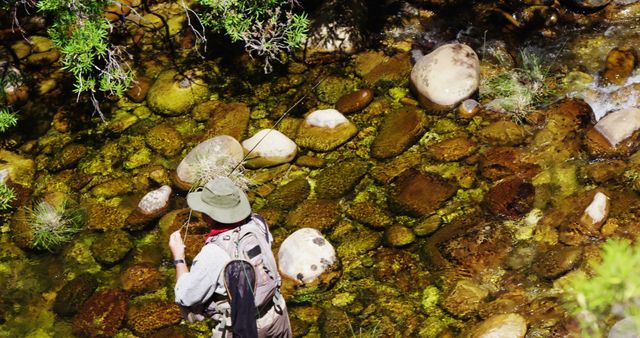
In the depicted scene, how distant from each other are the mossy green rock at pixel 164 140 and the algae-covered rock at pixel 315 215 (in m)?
1.75

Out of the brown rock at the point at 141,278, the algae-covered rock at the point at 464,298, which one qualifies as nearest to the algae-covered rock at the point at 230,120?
the brown rock at the point at 141,278

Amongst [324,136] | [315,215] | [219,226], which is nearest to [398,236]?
[315,215]

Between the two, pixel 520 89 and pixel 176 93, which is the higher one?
pixel 520 89

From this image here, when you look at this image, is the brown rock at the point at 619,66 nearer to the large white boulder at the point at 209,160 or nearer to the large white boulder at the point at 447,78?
the large white boulder at the point at 447,78

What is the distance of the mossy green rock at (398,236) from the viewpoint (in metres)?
6.40

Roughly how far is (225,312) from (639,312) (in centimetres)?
234

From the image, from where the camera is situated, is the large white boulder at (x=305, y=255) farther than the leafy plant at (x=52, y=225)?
No

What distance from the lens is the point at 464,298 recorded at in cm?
579

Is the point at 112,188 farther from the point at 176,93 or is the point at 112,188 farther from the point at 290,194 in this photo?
the point at 290,194

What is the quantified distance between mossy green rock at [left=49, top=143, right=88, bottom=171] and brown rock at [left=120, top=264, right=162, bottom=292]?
6.16 ft

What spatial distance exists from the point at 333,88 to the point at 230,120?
1.28 m

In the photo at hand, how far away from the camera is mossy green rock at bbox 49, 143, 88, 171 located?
308 inches

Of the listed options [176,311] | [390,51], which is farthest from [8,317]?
[390,51]

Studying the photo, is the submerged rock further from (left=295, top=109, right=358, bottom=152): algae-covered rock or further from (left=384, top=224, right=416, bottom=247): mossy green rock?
(left=295, top=109, right=358, bottom=152): algae-covered rock
